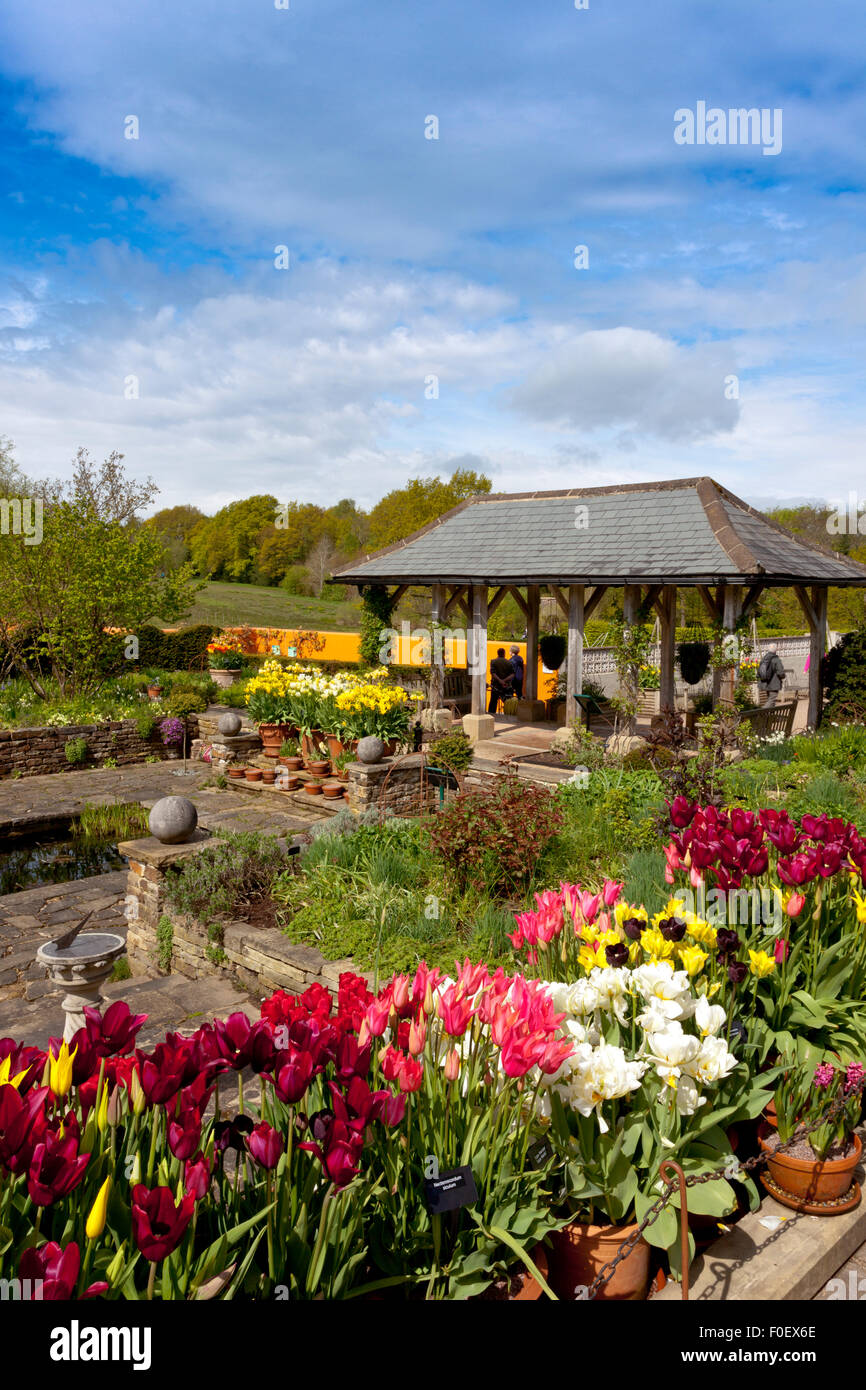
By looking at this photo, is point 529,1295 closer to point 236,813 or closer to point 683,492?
point 236,813

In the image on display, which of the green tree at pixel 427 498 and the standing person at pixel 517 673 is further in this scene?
the green tree at pixel 427 498

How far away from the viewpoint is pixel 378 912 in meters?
5.11

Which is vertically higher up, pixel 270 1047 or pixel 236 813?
pixel 270 1047

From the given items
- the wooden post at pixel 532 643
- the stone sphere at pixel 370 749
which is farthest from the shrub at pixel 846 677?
the stone sphere at pixel 370 749

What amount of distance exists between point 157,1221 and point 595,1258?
1385 mm

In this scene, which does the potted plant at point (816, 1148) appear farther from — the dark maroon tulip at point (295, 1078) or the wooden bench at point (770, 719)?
the wooden bench at point (770, 719)

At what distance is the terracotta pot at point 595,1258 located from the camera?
7.33ft

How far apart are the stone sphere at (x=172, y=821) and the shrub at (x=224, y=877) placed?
247 millimetres

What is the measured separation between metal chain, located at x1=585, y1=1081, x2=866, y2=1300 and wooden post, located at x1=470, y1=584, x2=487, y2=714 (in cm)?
1133

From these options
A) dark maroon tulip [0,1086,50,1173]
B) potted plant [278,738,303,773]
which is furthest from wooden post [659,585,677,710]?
dark maroon tulip [0,1086,50,1173]

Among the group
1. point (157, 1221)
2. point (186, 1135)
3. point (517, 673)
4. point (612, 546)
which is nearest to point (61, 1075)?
point (186, 1135)

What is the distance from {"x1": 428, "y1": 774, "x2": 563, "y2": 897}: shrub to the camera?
5367 millimetres

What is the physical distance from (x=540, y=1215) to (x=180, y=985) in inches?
158

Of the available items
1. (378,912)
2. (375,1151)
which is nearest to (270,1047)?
(375,1151)
